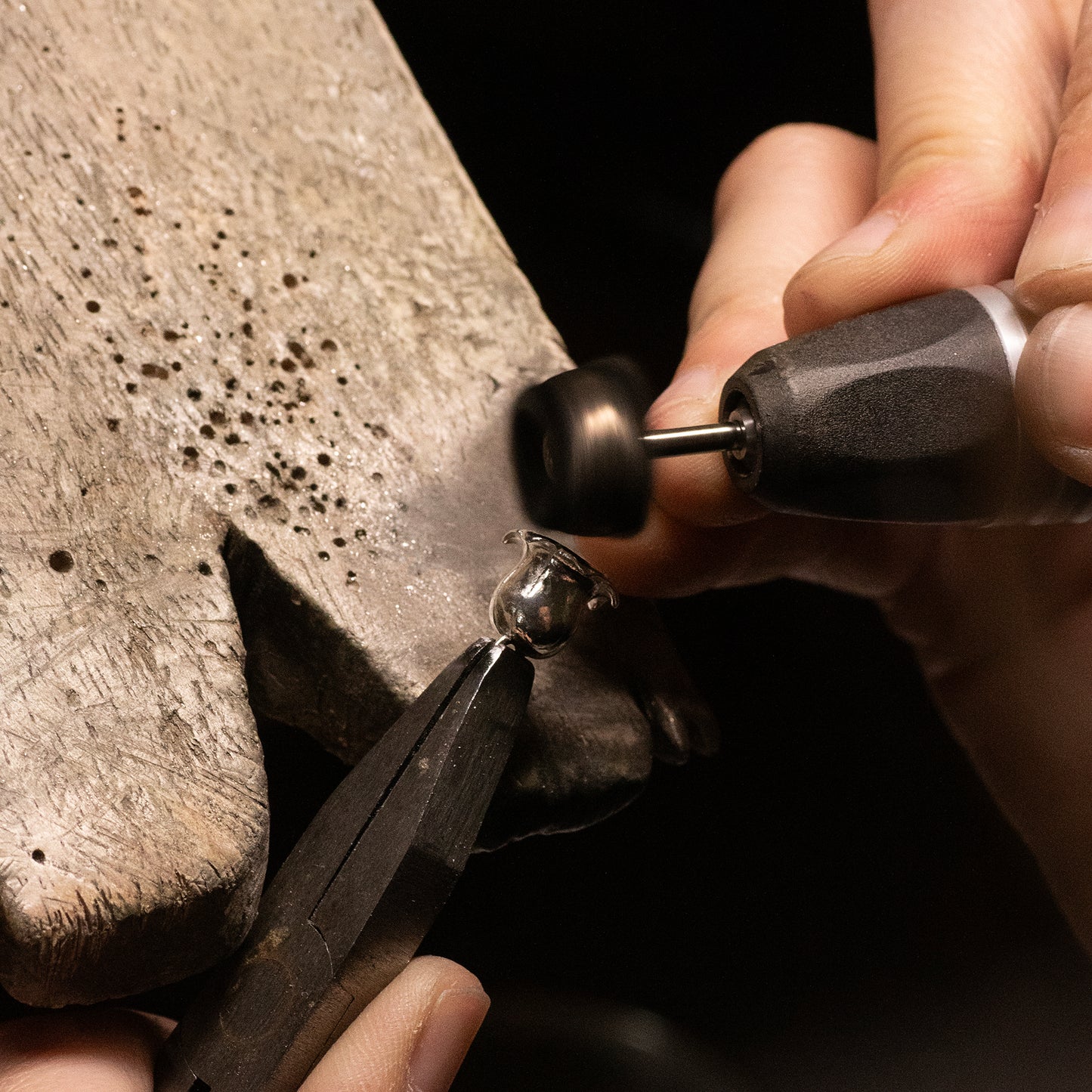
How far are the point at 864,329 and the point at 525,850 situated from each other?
422 millimetres

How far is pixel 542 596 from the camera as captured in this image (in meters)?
0.65

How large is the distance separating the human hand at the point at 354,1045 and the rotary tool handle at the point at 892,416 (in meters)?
0.34

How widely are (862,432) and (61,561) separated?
1.56 ft

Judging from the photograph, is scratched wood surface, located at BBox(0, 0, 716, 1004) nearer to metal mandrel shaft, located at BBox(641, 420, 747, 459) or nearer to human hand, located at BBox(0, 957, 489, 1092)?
human hand, located at BBox(0, 957, 489, 1092)

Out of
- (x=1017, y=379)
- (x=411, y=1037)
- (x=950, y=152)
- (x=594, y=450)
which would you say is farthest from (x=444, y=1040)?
(x=950, y=152)

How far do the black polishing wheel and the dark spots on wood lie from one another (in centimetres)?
30

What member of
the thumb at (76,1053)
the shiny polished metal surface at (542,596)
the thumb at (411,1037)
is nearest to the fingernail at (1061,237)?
the shiny polished metal surface at (542,596)

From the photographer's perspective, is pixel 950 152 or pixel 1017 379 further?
pixel 950 152

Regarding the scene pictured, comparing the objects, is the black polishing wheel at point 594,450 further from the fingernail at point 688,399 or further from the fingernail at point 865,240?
the fingernail at point 865,240

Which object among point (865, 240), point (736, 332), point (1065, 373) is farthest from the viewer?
point (736, 332)

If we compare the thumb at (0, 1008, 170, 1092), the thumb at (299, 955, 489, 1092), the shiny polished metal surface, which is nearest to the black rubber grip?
the shiny polished metal surface

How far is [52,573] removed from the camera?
2.08ft

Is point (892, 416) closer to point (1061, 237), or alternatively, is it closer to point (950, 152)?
point (1061, 237)

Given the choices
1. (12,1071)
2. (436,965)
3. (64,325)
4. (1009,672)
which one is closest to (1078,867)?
(1009,672)
